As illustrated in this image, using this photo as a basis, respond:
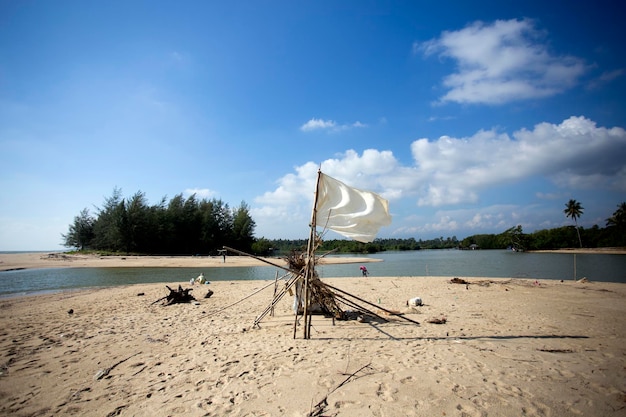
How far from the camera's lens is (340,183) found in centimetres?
658

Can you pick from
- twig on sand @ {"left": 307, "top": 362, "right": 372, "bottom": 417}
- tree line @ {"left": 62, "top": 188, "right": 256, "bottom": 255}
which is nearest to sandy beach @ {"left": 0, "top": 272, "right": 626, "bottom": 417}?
twig on sand @ {"left": 307, "top": 362, "right": 372, "bottom": 417}

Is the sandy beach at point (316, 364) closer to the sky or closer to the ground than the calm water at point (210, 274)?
closer to the sky

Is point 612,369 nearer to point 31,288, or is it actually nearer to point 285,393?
point 285,393

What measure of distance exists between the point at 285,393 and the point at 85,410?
2.74m

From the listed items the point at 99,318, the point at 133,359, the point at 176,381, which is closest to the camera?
the point at 176,381

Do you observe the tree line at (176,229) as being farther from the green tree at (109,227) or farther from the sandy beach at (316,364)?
the sandy beach at (316,364)

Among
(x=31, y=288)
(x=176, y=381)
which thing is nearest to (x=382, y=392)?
(x=176, y=381)

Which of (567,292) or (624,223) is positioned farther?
(624,223)

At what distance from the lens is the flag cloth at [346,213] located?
6387mm

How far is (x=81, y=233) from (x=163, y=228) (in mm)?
16857

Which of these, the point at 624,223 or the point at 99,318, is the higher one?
the point at 624,223

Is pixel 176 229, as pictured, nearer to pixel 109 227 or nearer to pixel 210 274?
pixel 109 227

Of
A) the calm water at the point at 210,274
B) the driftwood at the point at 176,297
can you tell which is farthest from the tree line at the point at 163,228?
the driftwood at the point at 176,297

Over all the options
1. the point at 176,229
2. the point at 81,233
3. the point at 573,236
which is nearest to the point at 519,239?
the point at 573,236
